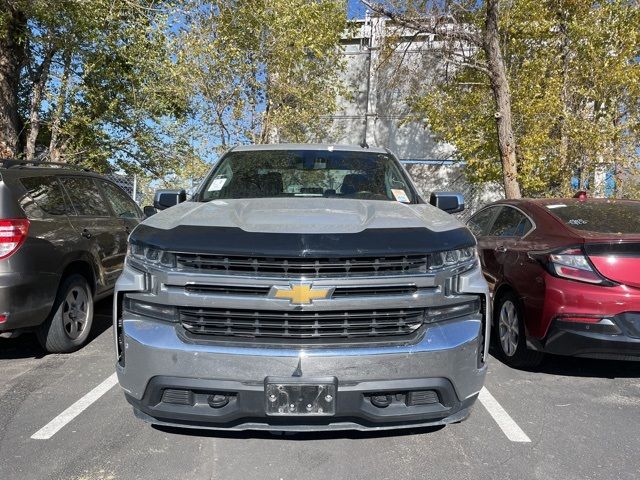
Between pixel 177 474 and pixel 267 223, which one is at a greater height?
pixel 267 223

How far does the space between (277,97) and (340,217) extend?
9309 mm

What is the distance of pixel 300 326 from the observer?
99.7 inches

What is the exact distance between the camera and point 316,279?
2.53 m

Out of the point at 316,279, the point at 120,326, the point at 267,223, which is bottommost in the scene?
the point at 120,326

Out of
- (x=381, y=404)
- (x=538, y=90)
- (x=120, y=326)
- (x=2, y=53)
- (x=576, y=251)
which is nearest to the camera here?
(x=381, y=404)

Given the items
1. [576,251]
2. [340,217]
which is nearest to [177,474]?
[340,217]

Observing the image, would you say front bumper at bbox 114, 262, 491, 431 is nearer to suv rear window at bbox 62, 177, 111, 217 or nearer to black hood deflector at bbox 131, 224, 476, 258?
black hood deflector at bbox 131, 224, 476, 258

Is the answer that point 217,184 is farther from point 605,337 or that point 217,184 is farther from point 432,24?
point 432,24

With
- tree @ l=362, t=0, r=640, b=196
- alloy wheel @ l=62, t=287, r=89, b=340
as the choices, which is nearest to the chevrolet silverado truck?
alloy wheel @ l=62, t=287, r=89, b=340

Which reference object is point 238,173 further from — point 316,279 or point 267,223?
point 316,279

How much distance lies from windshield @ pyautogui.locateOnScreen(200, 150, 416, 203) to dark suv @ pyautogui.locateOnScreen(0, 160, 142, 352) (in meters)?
1.60

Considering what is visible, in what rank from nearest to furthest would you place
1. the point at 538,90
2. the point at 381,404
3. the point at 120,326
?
the point at 381,404, the point at 120,326, the point at 538,90

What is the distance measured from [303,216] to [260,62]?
362 inches

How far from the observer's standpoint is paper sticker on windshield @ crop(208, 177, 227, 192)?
155 inches
